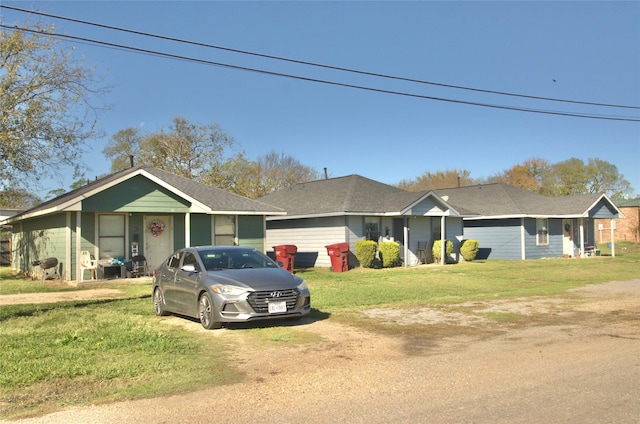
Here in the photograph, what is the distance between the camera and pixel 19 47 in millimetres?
17828

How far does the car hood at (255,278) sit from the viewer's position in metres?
9.12

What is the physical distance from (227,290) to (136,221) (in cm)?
1199

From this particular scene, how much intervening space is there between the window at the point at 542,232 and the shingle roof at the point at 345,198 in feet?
29.6

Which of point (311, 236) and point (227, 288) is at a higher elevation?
point (311, 236)

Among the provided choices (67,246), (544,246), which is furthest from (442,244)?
(67,246)

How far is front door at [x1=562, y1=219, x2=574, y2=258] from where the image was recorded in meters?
32.4

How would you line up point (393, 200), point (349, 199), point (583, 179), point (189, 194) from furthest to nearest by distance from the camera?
point (583, 179) < point (393, 200) < point (349, 199) < point (189, 194)

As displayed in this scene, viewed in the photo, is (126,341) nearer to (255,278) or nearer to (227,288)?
(227,288)

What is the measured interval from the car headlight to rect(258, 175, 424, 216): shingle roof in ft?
47.6

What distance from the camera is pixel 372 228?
2531cm

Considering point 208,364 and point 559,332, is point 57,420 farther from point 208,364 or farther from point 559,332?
point 559,332

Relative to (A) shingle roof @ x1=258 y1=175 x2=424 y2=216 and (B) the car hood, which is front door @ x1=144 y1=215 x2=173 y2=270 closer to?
(A) shingle roof @ x1=258 y1=175 x2=424 y2=216

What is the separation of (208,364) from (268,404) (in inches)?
72.2

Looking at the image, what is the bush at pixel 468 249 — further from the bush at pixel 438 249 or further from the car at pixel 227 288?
the car at pixel 227 288
